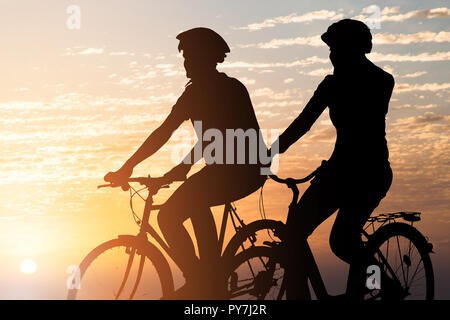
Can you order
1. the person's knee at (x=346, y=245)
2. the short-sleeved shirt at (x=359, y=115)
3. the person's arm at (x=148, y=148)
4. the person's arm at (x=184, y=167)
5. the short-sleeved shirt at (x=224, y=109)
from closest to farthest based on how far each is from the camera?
the short-sleeved shirt at (x=359, y=115) < the person's knee at (x=346, y=245) < the short-sleeved shirt at (x=224, y=109) < the person's arm at (x=184, y=167) < the person's arm at (x=148, y=148)

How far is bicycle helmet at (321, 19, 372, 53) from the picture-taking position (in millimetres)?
7363

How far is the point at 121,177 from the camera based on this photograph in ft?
26.6

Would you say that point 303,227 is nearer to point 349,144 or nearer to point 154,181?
point 349,144

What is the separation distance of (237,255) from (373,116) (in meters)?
2.07

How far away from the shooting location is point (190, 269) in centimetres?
780

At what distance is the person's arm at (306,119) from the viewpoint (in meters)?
7.39

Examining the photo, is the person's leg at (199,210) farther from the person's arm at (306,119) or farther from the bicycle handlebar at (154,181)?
the person's arm at (306,119)

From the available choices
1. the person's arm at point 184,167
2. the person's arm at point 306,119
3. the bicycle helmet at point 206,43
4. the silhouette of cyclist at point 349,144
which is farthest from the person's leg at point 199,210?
the bicycle helmet at point 206,43

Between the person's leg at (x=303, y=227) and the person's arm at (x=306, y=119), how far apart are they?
0.51m

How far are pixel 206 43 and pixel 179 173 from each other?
1.42m

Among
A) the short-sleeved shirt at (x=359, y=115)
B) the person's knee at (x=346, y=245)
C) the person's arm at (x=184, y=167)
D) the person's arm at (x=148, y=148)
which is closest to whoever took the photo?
the short-sleeved shirt at (x=359, y=115)

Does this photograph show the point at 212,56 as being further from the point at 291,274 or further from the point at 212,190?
the point at 291,274

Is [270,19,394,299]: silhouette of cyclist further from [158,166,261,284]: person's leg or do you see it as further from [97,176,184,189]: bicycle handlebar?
[97,176,184,189]: bicycle handlebar

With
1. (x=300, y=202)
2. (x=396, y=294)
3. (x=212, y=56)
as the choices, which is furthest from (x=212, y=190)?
(x=396, y=294)
